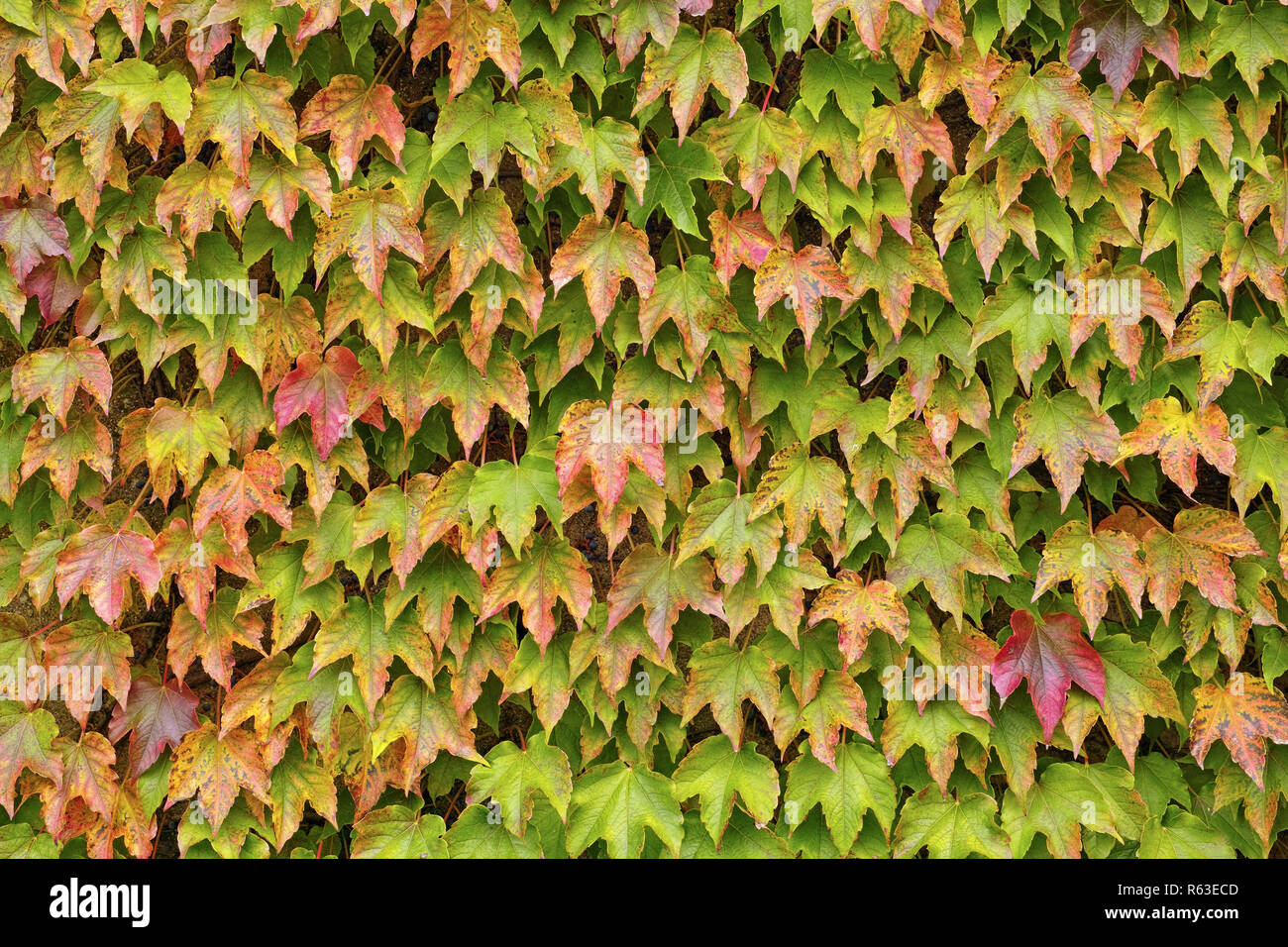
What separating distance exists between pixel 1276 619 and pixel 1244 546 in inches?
7.5

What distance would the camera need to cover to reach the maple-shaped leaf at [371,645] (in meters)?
2.38

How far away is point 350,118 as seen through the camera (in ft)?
7.46

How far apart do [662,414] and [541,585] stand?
1.57 ft

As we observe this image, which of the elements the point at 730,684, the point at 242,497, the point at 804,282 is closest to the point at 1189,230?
the point at 804,282

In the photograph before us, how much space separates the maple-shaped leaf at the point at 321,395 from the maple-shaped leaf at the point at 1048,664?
5.35ft

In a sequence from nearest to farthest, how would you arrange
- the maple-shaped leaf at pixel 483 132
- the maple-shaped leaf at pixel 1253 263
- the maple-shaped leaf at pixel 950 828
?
the maple-shaped leaf at pixel 483 132, the maple-shaped leaf at pixel 1253 263, the maple-shaped leaf at pixel 950 828

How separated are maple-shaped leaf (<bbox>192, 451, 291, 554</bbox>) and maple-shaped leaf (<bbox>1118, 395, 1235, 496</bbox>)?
6.36ft

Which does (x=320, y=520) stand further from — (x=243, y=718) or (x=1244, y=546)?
(x=1244, y=546)

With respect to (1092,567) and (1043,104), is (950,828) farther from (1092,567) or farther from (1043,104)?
(1043,104)

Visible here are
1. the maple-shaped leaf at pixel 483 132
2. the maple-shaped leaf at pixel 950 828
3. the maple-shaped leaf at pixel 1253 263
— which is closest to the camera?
the maple-shaped leaf at pixel 483 132

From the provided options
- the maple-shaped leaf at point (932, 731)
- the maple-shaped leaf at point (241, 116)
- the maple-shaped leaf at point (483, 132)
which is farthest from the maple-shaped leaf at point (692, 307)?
the maple-shaped leaf at point (932, 731)

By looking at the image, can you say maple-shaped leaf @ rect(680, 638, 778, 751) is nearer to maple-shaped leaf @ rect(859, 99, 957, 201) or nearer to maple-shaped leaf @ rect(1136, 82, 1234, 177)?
maple-shaped leaf @ rect(859, 99, 957, 201)

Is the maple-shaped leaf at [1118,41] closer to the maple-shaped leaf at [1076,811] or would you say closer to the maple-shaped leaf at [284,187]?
the maple-shaped leaf at [1076,811]
